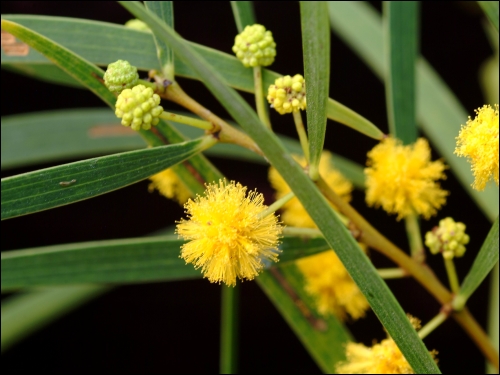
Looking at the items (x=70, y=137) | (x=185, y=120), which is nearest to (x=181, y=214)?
(x=70, y=137)

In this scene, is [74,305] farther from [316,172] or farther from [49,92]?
[316,172]

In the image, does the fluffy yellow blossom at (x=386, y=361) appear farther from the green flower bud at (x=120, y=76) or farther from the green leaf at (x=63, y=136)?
the green leaf at (x=63, y=136)

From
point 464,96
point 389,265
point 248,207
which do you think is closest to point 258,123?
point 248,207

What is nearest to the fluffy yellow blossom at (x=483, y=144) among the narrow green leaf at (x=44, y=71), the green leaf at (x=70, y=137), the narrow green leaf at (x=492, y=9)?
the narrow green leaf at (x=492, y=9)

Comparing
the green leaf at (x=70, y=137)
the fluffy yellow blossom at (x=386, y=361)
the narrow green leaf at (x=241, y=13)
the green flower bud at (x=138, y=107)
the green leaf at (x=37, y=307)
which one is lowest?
the fluffy yellow blossom at (x=386, y=361)

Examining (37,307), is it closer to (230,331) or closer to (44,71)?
(230,331)

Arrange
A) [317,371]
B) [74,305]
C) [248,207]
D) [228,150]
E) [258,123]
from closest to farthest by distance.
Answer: [258,123] < [248,207] < [228,150] < [74,305] < [317,371]
